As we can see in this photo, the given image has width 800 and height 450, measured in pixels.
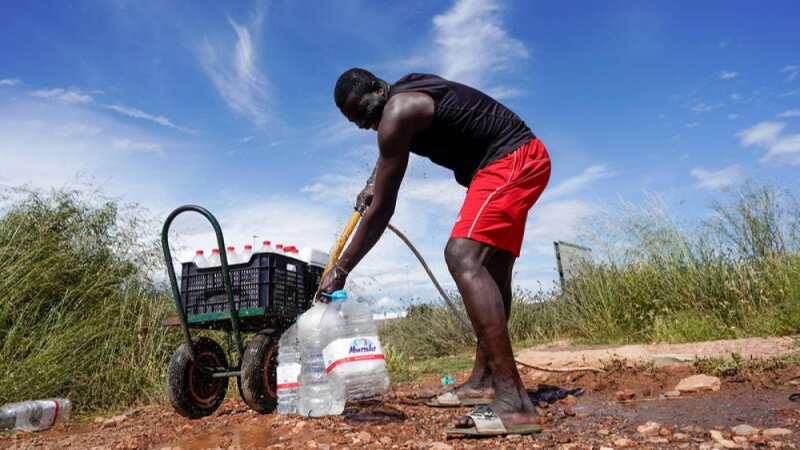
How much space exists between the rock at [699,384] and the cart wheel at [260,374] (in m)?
3.01

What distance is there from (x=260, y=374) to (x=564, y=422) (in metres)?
2.14

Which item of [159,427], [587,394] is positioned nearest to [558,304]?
[587,394]

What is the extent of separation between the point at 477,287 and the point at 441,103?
A: 1106 mm

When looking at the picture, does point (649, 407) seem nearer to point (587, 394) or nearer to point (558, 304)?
point (587, 394)

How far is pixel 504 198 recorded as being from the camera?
3.59 meters

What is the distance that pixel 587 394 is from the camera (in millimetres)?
4855

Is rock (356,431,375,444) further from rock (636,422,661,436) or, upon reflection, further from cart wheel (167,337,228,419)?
cart wheel (167,337,228,419)

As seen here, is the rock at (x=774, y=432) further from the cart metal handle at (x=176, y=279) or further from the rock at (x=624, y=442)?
the cart metal handle at (x=176, y=279)

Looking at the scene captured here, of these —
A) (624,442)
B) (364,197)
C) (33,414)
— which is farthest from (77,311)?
(624,442)

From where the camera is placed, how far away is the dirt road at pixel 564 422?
3221 millimetres

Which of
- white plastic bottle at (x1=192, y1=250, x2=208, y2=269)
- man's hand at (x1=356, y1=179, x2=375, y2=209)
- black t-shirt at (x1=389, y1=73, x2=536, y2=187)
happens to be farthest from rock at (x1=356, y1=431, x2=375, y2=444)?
white plastic bottle at (x1=192, y1=250, x2=208, y2=269)

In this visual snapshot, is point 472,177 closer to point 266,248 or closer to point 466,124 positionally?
point 466,124

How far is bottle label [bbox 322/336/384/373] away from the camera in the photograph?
361 centimetres

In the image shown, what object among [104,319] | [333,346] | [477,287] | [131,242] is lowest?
[333,346]
